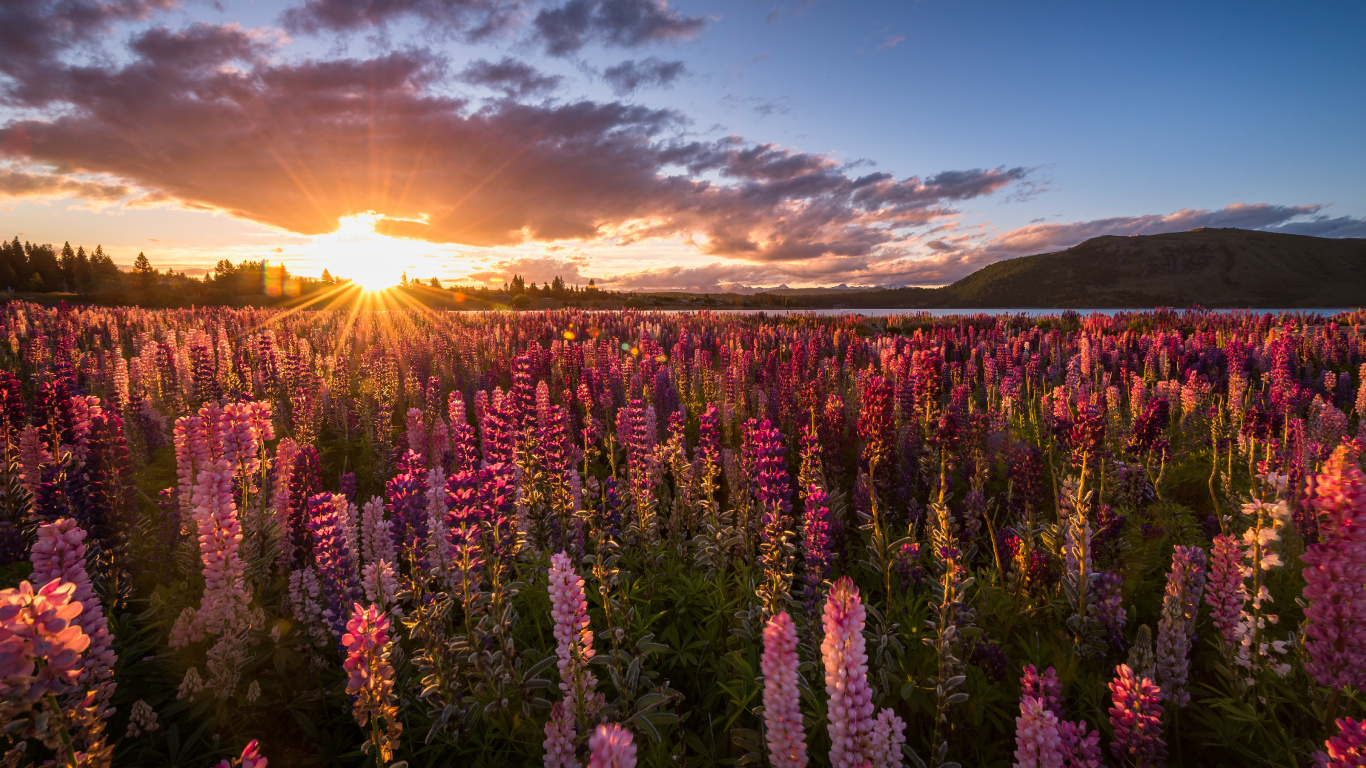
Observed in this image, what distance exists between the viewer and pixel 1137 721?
2.47 metres

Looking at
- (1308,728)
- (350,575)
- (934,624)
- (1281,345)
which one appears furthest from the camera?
(1281,345)

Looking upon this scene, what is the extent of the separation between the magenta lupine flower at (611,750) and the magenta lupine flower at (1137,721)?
2.41m

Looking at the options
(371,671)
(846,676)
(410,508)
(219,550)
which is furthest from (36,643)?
(846,676)

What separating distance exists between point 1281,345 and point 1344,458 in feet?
41.0

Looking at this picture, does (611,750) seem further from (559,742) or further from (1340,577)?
(1340,577)

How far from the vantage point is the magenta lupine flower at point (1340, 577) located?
7.64 ft

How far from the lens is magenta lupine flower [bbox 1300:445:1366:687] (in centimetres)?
233

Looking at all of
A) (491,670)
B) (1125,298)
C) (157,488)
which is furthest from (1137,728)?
(1125,298)

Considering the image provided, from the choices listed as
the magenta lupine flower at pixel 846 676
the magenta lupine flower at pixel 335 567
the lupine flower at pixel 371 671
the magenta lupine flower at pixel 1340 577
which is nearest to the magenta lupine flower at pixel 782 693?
the magenta lupine flower at pixel 846 676

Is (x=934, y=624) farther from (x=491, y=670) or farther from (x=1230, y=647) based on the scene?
(x=491, y=670)

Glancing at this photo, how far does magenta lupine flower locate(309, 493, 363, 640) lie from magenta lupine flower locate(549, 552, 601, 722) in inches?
76.3

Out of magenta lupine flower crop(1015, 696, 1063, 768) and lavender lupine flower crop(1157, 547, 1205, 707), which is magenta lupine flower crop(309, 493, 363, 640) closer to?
magenta lupine flower crop(1015, 696, 1063, 768)

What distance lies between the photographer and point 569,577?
9.14 feet

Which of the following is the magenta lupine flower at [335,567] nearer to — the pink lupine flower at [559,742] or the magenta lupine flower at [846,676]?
the pink lupine flower at [559,742]
